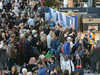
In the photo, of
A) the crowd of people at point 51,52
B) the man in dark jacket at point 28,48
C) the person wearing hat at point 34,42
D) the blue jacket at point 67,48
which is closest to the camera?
the crowd of people at point 51,52

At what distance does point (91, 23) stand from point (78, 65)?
8.95 meters

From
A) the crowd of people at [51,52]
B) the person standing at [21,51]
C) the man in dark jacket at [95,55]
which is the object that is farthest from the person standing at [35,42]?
the man in dark jacket at [95,55]

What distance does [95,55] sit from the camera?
307 inches

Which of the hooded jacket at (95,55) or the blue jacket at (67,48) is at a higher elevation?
the blue jacket at (67,48)

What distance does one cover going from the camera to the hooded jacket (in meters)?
7.73

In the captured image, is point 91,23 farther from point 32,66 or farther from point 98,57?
point 32,66

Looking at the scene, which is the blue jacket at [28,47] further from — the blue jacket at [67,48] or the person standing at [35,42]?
the blue jacket at [67,48]

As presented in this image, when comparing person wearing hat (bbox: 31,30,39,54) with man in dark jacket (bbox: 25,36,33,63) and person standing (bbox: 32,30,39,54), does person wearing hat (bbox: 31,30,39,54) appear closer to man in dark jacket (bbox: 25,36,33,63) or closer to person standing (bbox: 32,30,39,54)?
person standing (bbox: 32,30,39,54)

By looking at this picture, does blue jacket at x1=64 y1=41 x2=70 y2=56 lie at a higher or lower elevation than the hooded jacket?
higher

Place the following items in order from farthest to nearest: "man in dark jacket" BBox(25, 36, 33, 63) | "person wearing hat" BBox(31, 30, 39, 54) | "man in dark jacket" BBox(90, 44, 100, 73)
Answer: "person wearing hat" BBox(31, 30, 39, 54) < "man in dark jacket" BBox(25, 36, 33, 63) < "man in dark jacket" BBox(90, 44, 100, 73)

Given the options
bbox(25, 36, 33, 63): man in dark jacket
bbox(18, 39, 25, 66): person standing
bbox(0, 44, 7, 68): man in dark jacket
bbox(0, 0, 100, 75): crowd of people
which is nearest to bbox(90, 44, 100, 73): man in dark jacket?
bbox(0, 0, 100, 75): crowd of people

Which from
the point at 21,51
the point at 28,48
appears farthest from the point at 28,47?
the point at 21,51

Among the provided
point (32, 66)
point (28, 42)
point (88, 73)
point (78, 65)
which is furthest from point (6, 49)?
point (88, 73)

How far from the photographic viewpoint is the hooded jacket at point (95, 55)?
7.73 metres
